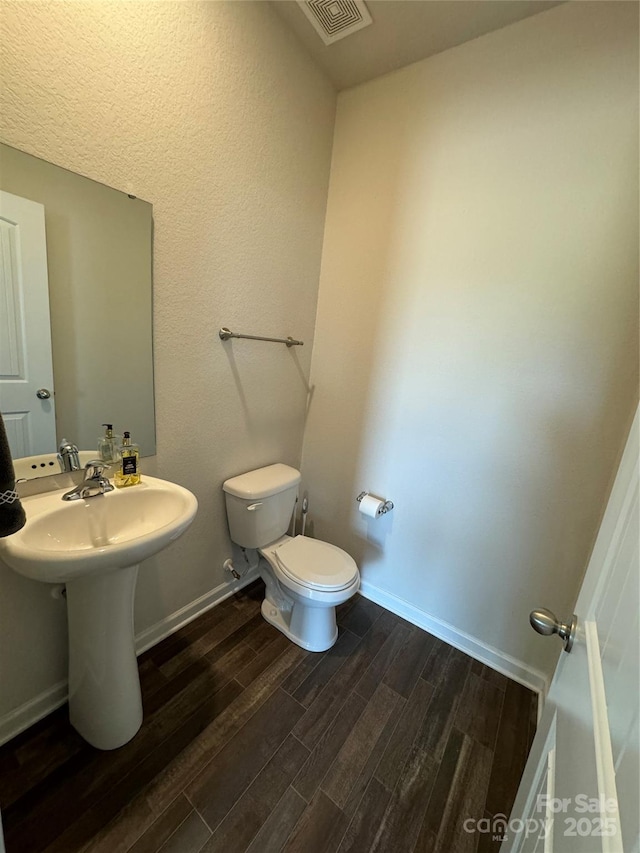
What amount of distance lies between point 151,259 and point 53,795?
5.64 feet

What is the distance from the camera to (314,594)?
4.75 ft

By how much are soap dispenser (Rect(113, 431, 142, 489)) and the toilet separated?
1.63ft

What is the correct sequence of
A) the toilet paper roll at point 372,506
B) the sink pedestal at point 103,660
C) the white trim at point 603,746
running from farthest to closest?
the toilet paper roll at point 372,506 → the sink pedestal at point 103,660 → the white trim at point 603,746

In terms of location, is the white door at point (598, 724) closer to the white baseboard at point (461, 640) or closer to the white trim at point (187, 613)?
the white baseboard at point (461, 640)

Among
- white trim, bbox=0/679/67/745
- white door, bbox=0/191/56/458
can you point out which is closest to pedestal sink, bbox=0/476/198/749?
white trim, bbox=0/679/67/745

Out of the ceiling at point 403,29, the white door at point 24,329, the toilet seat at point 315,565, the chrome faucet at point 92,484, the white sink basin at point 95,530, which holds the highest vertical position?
the ceiling at point 403,29

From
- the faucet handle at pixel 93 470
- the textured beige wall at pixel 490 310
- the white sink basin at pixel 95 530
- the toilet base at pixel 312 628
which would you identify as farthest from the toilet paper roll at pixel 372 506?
the faucet handle at pixel 93 470

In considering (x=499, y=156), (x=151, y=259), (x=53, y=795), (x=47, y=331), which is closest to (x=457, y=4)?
(x=499, y=156)

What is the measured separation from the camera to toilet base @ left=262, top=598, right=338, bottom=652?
1560mm

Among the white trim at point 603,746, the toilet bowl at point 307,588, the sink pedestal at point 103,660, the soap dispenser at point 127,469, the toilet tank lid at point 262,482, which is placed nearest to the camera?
the white trim at point 603,746

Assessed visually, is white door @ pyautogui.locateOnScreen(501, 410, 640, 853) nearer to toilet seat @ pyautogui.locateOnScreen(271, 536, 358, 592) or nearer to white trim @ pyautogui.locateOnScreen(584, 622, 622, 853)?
white trim @ pyautogui.locateOnScreen(584, 622, 622, 853)

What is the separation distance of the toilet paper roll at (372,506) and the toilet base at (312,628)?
48 centimetres

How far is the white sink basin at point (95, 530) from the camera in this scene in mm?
802

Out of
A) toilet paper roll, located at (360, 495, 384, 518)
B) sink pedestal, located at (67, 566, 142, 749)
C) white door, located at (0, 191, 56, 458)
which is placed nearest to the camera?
white door, located at (0, 191, 56, 458)
